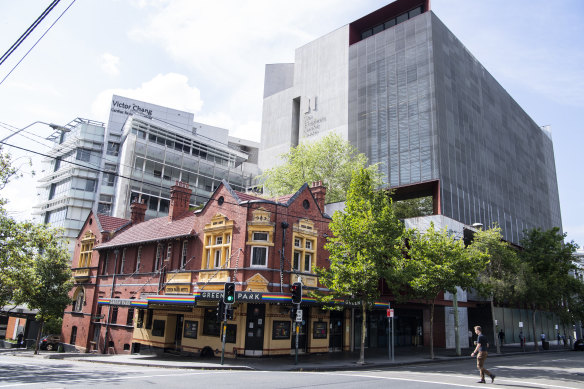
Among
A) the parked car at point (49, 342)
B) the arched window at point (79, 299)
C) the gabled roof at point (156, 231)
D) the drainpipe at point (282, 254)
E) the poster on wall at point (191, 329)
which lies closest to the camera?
the drainpipe at point (282, 254)

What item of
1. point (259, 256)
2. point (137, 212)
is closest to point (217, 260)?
point (259, 256)

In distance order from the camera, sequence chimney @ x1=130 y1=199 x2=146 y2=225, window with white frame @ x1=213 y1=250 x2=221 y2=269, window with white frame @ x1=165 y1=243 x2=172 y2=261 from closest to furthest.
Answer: window with white frame @ x1=213 y1=250 x2=221 y2=269, window with white frame @ x1=165 y1=243 x2=172 y2=261, chimney @ x1=130 y1=199 x2=146 y2=225

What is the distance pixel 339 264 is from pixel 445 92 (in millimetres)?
35758

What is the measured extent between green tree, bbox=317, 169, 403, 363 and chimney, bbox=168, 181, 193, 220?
13.5 meters

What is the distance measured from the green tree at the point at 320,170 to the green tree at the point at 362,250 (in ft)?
71.5

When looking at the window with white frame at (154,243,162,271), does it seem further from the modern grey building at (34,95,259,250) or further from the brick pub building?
the modern grey building at (34,95,259,250)

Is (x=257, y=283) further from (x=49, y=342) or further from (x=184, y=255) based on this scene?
(x=49, y=342)

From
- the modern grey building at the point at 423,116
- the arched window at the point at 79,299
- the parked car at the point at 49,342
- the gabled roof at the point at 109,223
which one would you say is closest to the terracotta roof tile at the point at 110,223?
the gabled roof at the point at 109,223

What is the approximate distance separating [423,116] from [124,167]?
4357cm

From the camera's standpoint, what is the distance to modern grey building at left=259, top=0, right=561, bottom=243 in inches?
1965

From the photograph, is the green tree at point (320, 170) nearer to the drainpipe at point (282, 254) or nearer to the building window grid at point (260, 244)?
the drainpipe at point (282, 254)

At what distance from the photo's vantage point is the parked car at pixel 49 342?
39531 mm

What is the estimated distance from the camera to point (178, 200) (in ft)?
108

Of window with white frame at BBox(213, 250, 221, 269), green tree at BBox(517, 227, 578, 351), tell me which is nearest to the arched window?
window with white frame at BBox(213, 250, 221, 269)
